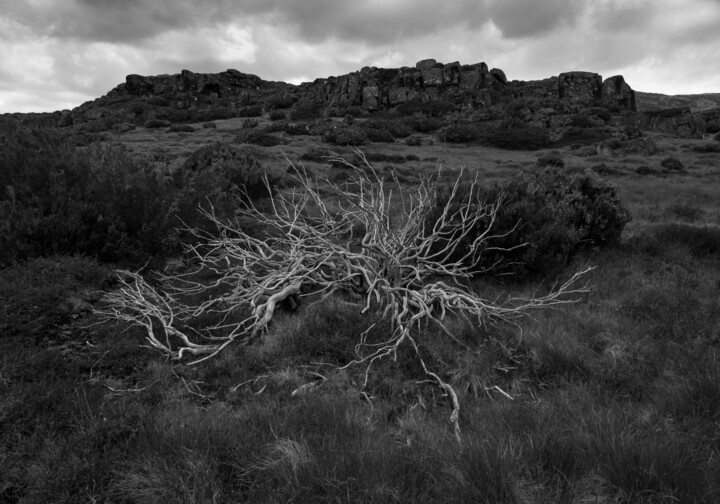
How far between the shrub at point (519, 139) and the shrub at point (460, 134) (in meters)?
1.08

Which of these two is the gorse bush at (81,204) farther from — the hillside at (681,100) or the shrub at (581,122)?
the hillside at (681,100)

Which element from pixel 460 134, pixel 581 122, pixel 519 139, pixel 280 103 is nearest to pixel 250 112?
pixel 280 103

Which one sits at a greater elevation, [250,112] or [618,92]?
[618,92]

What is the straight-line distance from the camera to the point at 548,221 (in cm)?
588

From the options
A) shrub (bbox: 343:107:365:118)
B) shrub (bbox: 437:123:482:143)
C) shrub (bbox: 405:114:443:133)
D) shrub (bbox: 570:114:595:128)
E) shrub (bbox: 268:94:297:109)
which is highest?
shrub (bbox: 268:94:297:109)

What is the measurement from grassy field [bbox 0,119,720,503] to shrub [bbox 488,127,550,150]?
21904 mm

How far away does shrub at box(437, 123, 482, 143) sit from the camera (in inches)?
1094

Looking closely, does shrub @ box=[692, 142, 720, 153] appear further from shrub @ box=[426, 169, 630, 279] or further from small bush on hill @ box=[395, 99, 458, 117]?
shrub @ box=[426, 169, 630, 279]

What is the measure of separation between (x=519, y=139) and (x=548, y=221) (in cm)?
2213

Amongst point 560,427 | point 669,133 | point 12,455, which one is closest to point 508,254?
point 560,427

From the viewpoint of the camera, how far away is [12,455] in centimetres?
230

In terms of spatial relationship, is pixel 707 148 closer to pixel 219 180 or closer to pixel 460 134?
pixel 460 134

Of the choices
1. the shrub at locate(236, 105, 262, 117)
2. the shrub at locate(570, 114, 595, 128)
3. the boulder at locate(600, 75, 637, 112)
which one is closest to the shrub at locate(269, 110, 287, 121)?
the shrub at locate(236, 105, 262, 117)

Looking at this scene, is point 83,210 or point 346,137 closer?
point 83,210
